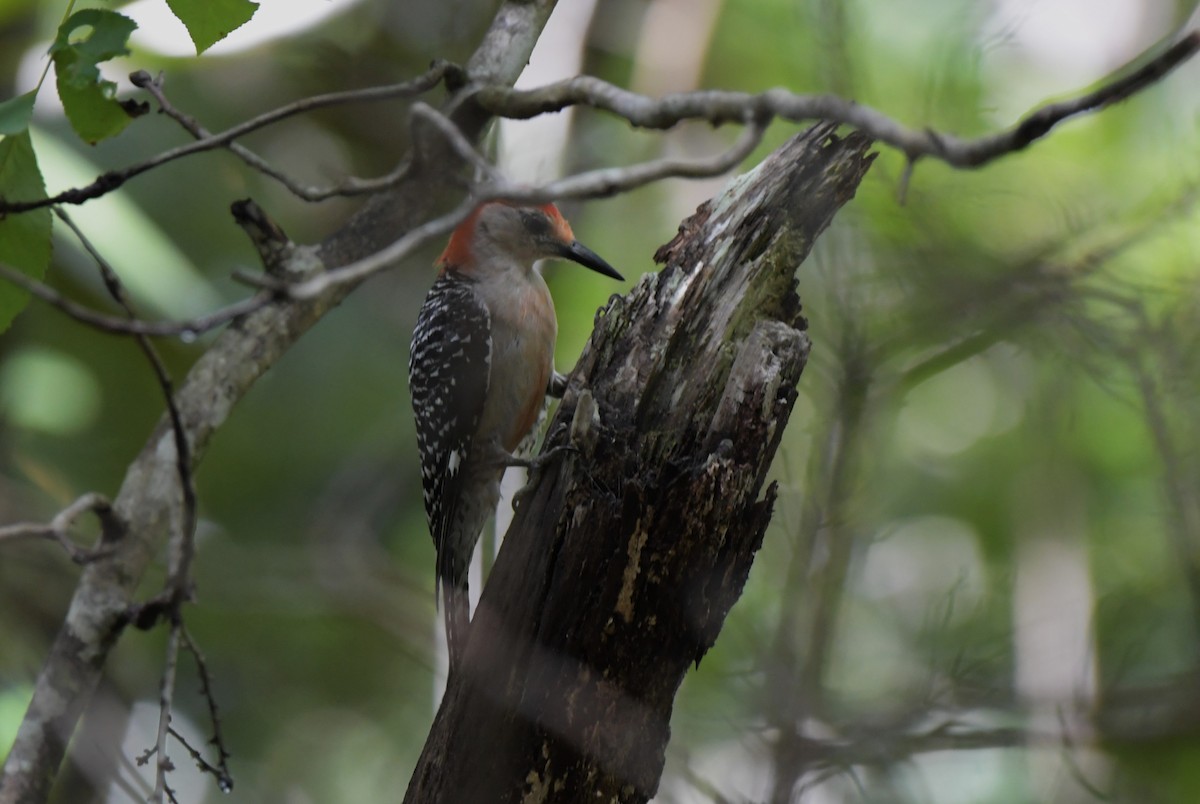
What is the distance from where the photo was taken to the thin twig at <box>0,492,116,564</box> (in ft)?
7.80

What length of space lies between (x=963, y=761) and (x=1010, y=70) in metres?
3.03

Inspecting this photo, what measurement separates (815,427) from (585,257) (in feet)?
4.64

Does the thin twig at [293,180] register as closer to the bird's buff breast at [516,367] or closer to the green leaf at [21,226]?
the green leaf at [21,226]

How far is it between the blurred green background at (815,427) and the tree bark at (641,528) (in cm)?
52

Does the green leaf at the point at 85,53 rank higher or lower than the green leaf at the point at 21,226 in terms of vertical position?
higher

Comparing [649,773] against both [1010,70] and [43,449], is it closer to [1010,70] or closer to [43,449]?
[1010,70]

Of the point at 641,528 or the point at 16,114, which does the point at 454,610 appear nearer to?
the point at 641,528

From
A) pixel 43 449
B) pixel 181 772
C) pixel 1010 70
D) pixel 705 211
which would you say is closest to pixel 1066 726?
pixel 705 211

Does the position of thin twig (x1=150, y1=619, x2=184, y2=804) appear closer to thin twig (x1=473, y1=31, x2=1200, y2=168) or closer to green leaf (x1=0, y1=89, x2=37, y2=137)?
green leaf (x1=0, y1=89, x2=37, y2=137)

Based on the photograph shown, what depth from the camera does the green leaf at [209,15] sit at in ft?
7.18

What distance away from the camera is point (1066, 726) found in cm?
342

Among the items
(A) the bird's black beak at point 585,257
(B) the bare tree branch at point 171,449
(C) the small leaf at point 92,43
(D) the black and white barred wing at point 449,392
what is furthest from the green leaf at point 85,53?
(A) the bird's black beak at point 585,257

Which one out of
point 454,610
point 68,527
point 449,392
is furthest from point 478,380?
point 68,527

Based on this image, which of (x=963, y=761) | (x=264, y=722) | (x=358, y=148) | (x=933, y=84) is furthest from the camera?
A: (x=264, y=722)
